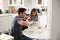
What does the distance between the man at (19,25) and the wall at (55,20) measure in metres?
0.33

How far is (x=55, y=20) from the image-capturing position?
3.76 ft

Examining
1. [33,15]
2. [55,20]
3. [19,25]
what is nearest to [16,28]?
[19,25]

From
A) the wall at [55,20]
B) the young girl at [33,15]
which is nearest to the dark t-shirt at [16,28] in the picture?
the young girl at [33,15]

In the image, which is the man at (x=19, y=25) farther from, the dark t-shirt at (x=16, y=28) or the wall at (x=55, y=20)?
the wall at (x=55, y=20)

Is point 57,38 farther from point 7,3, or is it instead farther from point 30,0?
point 7,3

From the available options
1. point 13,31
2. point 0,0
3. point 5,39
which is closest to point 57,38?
point 13,31

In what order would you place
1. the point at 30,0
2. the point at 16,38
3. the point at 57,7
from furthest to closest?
1. the point at 16,38
2. the point at 30,0
3. the point at 57,7

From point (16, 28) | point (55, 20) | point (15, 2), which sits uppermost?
point (15, 2)

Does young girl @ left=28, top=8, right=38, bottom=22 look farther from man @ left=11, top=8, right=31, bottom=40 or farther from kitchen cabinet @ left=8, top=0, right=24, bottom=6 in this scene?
kitchen cabinet @ left=8, top=0, right=24, bottom=6

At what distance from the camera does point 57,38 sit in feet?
3.92

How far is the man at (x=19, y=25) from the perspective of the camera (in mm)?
1342

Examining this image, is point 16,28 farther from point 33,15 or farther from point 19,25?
point 33,15

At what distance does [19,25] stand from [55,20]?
0.45m

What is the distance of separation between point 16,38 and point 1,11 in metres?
0.56
